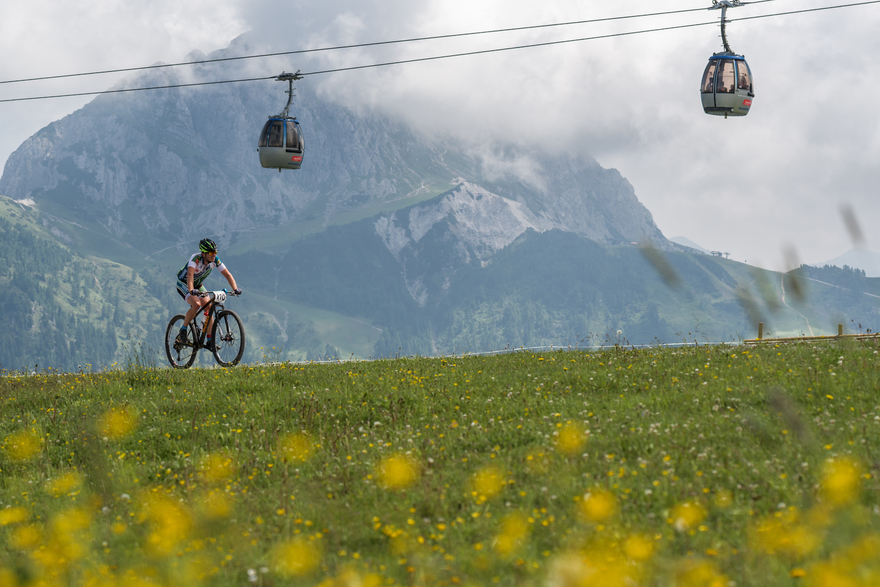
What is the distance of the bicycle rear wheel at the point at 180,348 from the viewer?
56.9ft

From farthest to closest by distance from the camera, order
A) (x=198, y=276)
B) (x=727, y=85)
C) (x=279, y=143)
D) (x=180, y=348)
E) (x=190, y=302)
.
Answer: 1. (x=279, y=143)
2. (x=727, y=85)
3. (x=180, y=348)
4. (x=198, y=276)
5. (x=190, y=302)

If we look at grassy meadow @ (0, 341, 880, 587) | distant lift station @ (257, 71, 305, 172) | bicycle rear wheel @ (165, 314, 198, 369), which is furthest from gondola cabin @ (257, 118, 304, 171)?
grassy meadow @ (0, 341, 880, 587)

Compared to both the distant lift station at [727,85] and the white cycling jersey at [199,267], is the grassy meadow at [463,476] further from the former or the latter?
the distant lift station at [727,85]

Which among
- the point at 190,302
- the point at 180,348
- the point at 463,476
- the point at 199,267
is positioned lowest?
the point at 463,476

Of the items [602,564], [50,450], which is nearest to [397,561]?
[602,564]

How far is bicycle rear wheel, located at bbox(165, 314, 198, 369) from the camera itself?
56.9ft

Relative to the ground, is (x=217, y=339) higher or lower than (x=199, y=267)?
lower

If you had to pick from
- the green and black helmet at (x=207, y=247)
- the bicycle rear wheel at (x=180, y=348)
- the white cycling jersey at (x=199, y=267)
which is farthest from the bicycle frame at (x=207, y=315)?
the green and black helmet at (x=207, y=247)

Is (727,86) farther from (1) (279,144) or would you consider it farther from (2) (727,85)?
(1) (279,144)

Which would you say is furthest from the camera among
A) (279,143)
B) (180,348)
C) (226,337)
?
(279,143)

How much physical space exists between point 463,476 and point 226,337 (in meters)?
10.3

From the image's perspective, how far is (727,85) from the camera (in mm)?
24406

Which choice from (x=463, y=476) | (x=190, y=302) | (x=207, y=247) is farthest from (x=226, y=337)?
(x=463, y=476)

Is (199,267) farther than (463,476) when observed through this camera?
Yes
